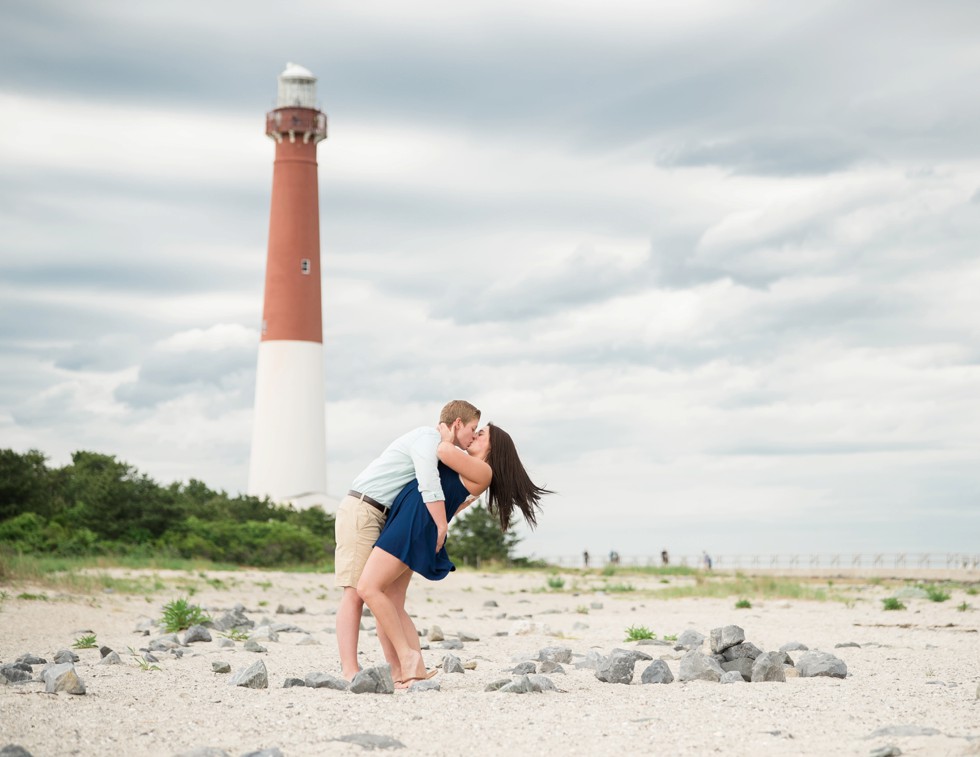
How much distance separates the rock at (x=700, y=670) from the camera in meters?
8.09

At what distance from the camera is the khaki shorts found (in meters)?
7.80

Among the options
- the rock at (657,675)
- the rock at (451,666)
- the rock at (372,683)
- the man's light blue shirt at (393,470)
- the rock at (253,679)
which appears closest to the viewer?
the rock at (372,683)

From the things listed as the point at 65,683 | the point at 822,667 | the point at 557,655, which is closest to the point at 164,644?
the point at 65,683

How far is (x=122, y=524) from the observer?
28.3 metres

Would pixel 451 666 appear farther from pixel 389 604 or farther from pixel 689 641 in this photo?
pixel 689 641

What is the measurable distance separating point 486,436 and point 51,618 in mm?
9088

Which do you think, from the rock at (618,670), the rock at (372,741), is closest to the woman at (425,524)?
the rock at (618,670)

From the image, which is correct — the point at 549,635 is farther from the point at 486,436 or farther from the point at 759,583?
the point at 759,583

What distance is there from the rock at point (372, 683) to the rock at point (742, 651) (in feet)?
9.41

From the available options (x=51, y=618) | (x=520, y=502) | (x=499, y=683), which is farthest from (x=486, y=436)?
(x=51, y=618)

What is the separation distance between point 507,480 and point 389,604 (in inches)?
47.4

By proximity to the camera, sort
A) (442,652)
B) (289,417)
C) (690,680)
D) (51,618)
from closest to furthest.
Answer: (690,680) < (442,652) < (51,618) < (289,417)

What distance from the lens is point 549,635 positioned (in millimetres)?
13609

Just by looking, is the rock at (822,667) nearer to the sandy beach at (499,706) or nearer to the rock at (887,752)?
the sandy beach at (499,706)
